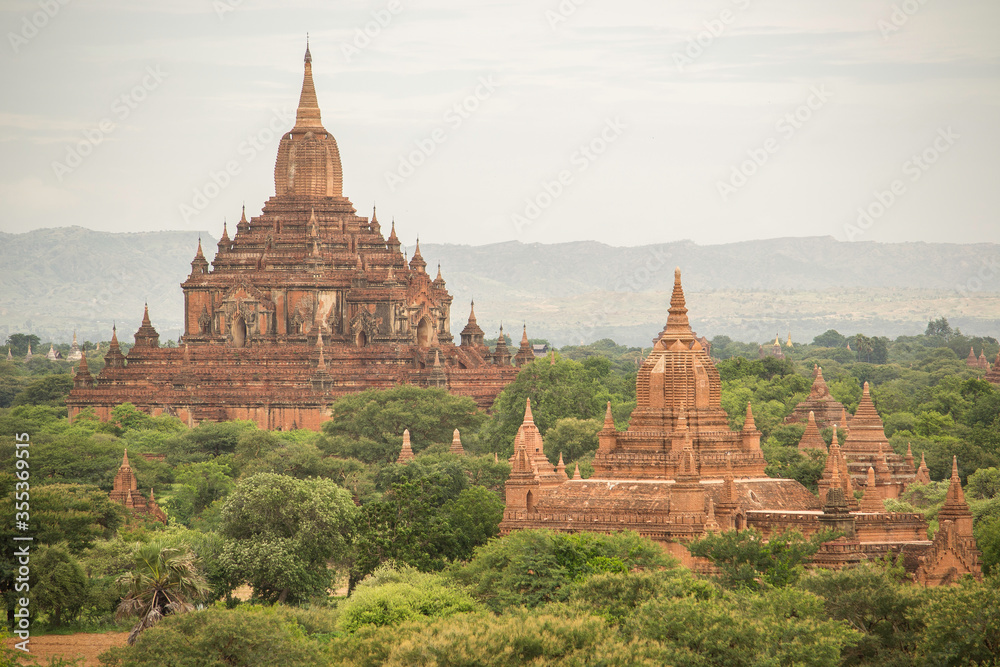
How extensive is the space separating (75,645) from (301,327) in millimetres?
55941

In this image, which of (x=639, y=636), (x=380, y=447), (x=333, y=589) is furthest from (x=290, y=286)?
(x=639, y=636)

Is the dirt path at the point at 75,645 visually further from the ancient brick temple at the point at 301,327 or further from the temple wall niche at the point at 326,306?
the temple wall niche at the point at 326,306

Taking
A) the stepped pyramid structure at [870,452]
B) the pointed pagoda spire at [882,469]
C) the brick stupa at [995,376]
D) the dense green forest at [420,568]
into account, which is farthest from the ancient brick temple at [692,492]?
the brick stupa at [995,376]

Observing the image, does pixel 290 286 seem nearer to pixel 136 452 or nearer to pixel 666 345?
pixel 136 452

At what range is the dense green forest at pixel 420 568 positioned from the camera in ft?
139

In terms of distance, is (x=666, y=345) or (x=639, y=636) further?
(x=666, y=345)

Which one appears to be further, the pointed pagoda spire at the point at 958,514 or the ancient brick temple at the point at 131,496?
the ancient brick temple at the point at 131,496

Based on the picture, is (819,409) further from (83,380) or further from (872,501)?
(872,501)

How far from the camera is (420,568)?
5581 cm

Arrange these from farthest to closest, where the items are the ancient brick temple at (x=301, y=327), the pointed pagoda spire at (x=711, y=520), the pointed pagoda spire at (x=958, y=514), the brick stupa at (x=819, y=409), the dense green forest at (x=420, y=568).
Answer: the ancient brick temple at (x=301, y=327) < the brick stupa at (x=819, y=409) < the pointed pagoda spire at (x=958, y=514) < the pointed pagoda spire at (x=711, y=520) < the dense green forest at (x=420, y=568)

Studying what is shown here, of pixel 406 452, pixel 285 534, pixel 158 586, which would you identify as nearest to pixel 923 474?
pixel 406 452

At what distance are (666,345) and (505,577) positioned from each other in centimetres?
1123

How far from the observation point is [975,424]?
10006cm

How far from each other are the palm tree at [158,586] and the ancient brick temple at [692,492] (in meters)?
8.42
